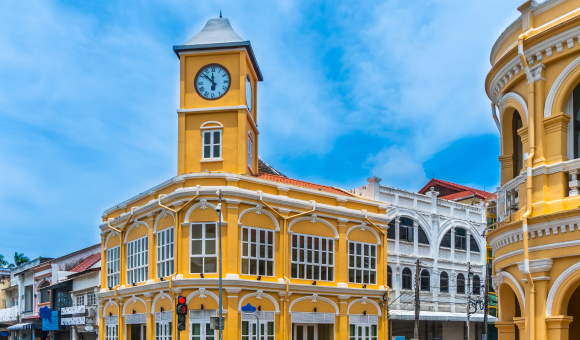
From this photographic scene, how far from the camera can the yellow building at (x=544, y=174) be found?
12930 mm

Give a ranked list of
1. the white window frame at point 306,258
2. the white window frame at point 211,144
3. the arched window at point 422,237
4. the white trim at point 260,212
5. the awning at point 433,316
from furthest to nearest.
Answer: the arched window at point 422,237
the awning at point 433,316
the white window frame at point 211,144
the white window frame at point 306,258
the white trim at point 260,212

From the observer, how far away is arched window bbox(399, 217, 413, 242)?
1556 inches

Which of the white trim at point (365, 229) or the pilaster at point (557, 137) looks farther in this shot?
the white trim at point (365, 229)

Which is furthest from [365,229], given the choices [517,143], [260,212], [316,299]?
[517,143]

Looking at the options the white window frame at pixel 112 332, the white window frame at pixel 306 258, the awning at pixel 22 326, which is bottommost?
the awning at pixel 22 326

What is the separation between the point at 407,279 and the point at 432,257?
2.72m

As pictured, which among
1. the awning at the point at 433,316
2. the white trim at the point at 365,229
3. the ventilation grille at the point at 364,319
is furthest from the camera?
the awning at the point at 433,316

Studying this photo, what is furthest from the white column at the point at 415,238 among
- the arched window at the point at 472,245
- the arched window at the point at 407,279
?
the arched window at the point at 472,245

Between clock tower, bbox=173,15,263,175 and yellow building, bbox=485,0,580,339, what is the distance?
1691 cm

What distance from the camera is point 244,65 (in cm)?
3056

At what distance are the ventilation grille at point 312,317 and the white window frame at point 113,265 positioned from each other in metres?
10.3

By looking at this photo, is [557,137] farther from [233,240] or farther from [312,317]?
[312,317]

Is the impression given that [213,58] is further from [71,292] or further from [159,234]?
[71,292]

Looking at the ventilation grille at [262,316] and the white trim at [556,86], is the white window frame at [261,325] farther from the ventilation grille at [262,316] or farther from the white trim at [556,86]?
the white trim at [556,86]
